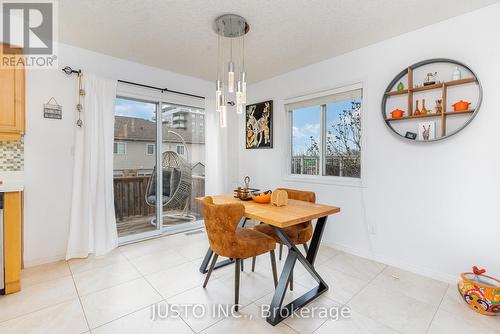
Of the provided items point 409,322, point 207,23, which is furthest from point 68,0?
point 409,322

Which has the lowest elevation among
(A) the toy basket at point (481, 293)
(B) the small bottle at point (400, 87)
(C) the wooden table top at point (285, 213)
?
(A) the toy basket at point (481, 293)

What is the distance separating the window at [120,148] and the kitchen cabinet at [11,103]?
3.28ft

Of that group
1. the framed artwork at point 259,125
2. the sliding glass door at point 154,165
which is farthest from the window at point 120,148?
the framed artwork at point 259,125

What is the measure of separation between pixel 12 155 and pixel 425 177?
4.20 meters

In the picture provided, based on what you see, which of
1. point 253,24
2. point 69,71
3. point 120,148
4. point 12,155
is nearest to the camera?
point 253,24

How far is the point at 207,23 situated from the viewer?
7.50 feet

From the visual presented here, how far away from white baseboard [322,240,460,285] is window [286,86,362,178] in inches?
36.2

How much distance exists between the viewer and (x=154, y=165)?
11.5 feet

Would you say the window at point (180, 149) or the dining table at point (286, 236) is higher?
the window at point (180, 149)

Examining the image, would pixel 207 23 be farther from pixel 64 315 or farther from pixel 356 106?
pixel 64 315

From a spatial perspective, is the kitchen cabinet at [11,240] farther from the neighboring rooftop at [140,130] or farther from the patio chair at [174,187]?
the patio chair at [174,187]

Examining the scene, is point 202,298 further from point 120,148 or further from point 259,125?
point 259,125

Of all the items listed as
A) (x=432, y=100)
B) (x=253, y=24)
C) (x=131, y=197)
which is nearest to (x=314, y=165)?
(x=432, y=100)

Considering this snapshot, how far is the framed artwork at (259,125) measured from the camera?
3868mm
